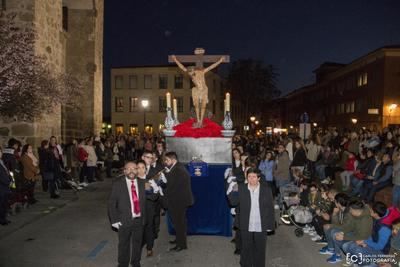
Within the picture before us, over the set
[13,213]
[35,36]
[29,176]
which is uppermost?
[35,36]

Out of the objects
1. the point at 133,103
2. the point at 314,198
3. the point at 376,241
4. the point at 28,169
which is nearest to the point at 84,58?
the point at 28,169

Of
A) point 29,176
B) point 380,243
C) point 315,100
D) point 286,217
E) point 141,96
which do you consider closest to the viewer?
point 380,243

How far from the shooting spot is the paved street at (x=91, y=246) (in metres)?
7.72

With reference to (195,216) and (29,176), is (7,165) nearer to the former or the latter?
(29,176)

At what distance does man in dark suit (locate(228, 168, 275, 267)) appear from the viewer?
6379 mm

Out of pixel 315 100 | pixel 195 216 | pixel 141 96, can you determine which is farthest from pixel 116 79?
pixel 195 216

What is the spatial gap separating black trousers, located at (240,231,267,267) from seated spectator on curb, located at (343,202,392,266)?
4.97 feet

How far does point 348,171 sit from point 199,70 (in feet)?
23.4

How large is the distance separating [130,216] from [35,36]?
472 inches

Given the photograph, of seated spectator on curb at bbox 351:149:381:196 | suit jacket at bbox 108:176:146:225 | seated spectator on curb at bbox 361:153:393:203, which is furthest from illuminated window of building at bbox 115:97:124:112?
suit jacket at bbox 108:176:146:225

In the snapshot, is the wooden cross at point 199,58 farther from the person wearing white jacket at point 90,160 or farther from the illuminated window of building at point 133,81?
the illuminated window of building at point 133,81

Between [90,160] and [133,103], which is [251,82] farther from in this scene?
[90,160]

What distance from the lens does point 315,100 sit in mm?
66500

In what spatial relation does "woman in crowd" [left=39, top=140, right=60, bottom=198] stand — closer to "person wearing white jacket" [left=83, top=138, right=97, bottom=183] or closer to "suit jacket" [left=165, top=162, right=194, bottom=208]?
"person wearing white jacket" [left=83, top=138, right=97, bottom=183]
